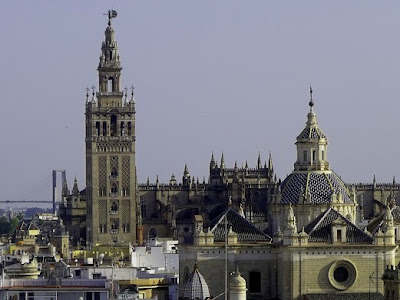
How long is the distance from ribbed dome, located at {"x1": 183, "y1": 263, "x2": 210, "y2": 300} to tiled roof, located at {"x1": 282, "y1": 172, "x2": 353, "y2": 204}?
1347 centimetres

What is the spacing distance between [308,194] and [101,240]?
6778 cm

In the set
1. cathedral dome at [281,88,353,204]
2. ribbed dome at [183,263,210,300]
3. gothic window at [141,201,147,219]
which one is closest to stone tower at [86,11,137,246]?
gothic window at [141,201,147,219]

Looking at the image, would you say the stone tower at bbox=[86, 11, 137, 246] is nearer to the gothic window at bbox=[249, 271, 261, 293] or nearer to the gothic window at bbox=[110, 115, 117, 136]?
the gothic window at bbox=[110, 115, 117, 136]

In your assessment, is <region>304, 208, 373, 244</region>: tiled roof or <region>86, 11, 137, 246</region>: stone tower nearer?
<region>304, 208, 373, 244</region>: tiled roof

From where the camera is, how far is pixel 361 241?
267 feet

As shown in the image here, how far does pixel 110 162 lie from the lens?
507ft

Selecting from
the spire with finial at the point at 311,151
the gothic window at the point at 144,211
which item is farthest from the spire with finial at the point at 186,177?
the spire with finial at the point at 311,151

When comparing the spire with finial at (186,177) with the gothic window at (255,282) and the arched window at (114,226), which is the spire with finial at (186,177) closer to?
the arched window at (114,226)

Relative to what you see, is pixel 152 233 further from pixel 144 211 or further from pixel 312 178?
pixel 312 178

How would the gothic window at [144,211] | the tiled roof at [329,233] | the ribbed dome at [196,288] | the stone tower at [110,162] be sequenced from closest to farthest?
the ribbed dome at [196,288] < the tiled roof at [329,233] < the stone tower at [110,162] < the gothic window at [144,211]

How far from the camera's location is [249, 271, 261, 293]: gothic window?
272ft

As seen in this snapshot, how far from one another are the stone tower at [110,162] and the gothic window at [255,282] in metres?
70.9

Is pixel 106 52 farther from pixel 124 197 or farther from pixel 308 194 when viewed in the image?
pixel 308 194

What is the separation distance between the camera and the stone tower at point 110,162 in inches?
6073
